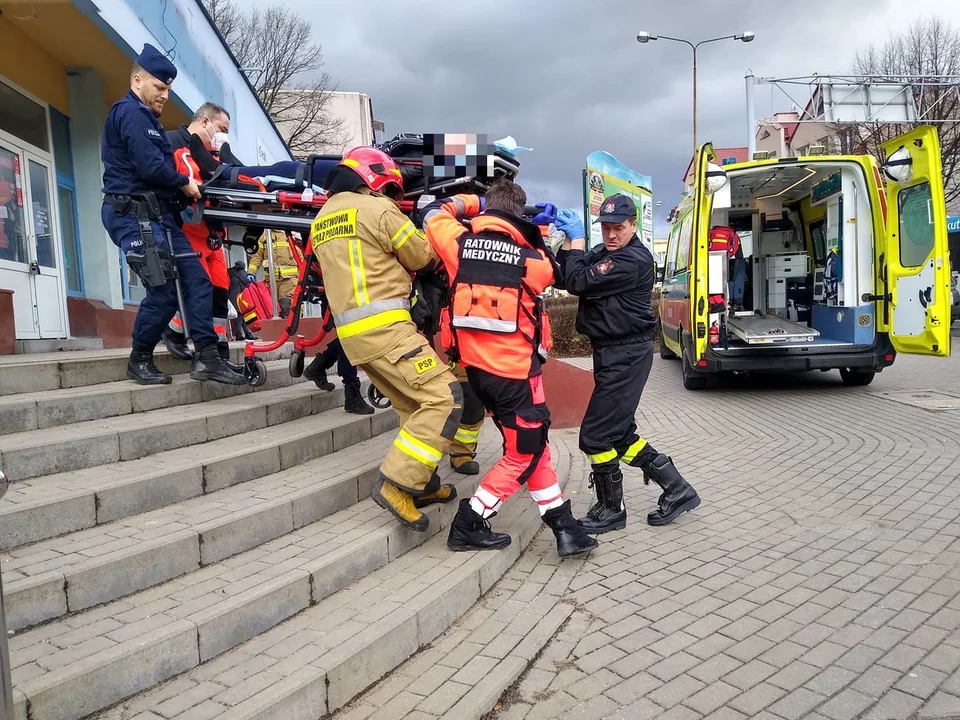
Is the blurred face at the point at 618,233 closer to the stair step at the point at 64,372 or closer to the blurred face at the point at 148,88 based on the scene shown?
the blurred face at the point at 148,88

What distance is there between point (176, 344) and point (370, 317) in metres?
2.24

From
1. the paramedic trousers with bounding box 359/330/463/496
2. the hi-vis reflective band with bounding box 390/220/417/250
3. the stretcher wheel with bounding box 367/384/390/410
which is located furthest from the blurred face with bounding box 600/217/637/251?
the stretcher wheel with bounding box 367/384/390/410

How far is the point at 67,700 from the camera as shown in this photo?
220 cm

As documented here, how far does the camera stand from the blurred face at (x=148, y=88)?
4.41 meters

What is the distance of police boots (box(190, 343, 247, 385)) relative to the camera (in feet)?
15.5

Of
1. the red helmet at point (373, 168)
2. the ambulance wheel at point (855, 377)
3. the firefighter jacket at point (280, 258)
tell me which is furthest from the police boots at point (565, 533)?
the ambulance wheel at point (855, 377)

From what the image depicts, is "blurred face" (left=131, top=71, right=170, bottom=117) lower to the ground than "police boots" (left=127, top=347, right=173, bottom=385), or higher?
higher

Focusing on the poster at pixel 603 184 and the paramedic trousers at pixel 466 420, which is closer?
the paramedic trousers at pixel 466 420

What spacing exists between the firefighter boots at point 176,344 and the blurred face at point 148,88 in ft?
5.15

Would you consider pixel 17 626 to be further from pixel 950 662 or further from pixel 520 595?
pixel 950 662

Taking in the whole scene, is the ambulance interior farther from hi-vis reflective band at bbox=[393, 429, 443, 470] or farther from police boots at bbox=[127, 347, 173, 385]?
police boots at bbox=[127, 347, 173, 385]

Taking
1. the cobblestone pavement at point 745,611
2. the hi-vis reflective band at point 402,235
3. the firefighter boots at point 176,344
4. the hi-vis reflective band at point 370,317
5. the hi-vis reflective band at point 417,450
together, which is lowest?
the cobblestone pavement at point 745,611

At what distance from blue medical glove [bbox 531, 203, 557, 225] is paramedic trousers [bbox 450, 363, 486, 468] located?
1.28 meters

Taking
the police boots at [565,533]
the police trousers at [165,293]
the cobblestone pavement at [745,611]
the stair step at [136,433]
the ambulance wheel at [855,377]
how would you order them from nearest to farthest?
the cobblestone pavement at [745,611] → the stair step at [136,433] → the police boots at [565,533] → the police trousers at [165,293] → the ambulance wheel at [855,377]
